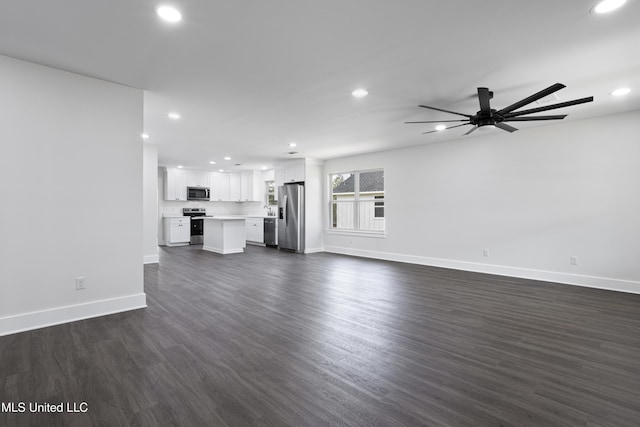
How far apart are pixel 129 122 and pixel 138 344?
2335 millimetres

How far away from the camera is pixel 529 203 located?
505 centimetres

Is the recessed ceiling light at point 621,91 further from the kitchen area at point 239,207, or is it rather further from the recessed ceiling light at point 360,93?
the kitchen area at point 239,207

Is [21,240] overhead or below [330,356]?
overhead

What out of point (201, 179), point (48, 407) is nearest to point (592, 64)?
point (48, 407)

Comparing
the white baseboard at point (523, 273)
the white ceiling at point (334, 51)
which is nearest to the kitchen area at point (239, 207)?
the white baseboard at point (523, 273)

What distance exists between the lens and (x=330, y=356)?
2.34 meters

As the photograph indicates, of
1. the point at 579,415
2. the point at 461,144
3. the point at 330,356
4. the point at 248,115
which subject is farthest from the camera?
the point at 461,144

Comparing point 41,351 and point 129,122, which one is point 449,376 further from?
point 129,122

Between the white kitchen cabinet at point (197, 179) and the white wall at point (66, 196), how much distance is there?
7.00 m

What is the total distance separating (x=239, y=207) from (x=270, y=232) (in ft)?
9.72

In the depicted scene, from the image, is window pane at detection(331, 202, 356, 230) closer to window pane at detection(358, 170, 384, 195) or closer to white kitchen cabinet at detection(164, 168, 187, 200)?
window pane at detection(358, 170, 384, 195)

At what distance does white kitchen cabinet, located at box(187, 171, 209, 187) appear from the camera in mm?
10016

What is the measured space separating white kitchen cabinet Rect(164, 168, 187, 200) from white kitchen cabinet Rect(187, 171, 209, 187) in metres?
0.16

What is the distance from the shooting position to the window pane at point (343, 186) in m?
7.94
